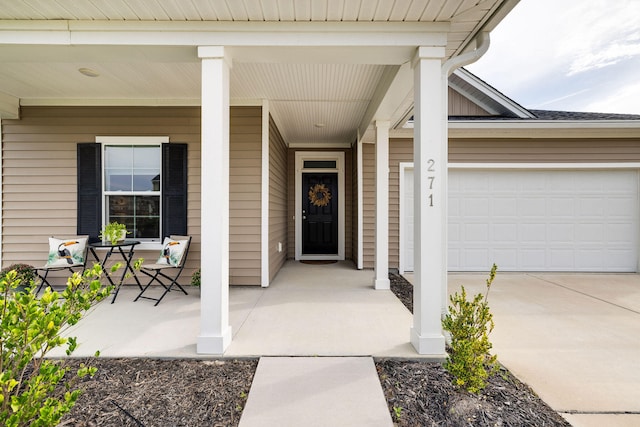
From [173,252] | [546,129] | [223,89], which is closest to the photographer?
[223,89]

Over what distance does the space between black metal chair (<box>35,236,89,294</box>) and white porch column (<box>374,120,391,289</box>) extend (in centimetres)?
Result: 377

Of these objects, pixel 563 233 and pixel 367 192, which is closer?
pixel 563 233

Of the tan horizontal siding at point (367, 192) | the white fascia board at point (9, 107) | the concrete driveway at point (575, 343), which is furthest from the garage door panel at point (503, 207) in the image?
the white fascia board at point (9, 107)

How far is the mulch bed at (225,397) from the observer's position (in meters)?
1.67

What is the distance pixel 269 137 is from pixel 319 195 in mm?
2473

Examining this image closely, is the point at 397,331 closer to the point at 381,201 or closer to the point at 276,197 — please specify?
the point at 381,201

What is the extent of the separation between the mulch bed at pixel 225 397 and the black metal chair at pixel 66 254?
85.7 inches

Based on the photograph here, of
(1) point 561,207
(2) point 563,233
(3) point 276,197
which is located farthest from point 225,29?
(2) point 563,233

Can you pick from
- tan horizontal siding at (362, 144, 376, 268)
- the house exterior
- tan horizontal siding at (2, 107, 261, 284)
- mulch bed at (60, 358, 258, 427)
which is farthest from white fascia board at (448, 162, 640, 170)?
mulch bed at (60, 358, 258, 427)

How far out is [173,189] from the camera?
4.31 metres

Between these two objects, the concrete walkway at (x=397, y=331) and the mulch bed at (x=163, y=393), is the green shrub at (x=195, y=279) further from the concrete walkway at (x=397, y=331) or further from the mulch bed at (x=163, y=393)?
the mulch bed at (x=163, y=393)

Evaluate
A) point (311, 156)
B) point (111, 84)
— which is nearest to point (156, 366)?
point (111, 84)

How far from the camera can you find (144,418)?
5.53ft

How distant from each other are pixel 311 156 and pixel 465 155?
3.04 metres
